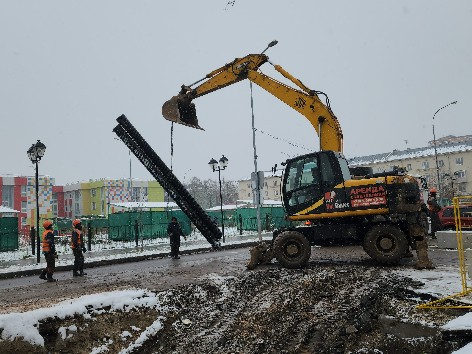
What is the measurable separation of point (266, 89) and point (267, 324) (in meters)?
8.54

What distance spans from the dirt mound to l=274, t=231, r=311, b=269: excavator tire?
100 inches

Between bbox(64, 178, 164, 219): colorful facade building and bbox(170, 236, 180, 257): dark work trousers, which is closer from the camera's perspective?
bbox(170, 236, 180, 257): dark work trousers

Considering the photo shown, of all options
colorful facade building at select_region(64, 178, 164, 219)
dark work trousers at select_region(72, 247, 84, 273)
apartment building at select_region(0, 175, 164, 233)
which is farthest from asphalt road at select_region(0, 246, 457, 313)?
colorful facade building at select_region(64, 178, 164, 219)

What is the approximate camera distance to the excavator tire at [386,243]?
9.73 meters

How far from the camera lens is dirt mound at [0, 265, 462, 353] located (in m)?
5.08

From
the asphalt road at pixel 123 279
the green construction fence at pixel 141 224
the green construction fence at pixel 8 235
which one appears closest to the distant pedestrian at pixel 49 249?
the asphalt road at pixel 123 279

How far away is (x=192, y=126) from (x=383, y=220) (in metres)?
6.68

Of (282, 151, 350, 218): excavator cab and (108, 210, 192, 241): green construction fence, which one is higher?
(282, 151, 350, 218): excavator cab

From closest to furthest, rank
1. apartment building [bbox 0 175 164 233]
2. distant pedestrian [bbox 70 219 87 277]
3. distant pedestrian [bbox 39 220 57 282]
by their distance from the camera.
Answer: distant pedestrian [bbox 39 220 57 282], distant pedestrian [bbox 70 219 87 277], apartment building [bbox 0 175 164 233]

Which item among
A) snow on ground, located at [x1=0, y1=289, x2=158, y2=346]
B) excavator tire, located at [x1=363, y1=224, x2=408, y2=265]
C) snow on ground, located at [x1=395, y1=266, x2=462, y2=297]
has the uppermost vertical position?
excavator tire, located at [x1=363, y1=224, x2=408, y2=265]

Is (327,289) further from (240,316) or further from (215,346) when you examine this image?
(215,346)

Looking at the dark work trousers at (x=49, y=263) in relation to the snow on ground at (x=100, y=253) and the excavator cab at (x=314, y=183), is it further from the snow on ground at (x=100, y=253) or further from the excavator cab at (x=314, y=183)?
the excavator cab at (x=314, y=183)

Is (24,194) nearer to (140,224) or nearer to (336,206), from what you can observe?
(140,224)

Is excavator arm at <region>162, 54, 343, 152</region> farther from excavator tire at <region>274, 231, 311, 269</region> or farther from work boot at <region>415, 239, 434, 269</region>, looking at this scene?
work boot at <region>415, 239, 434, 269</region>
